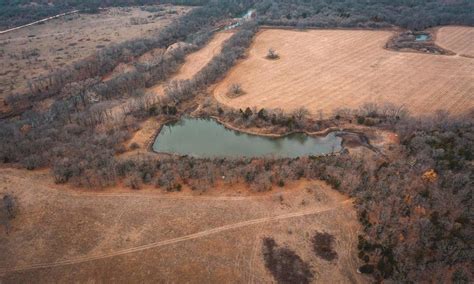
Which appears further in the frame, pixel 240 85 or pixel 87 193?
pixel 240 85

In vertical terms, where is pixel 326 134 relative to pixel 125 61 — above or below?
below

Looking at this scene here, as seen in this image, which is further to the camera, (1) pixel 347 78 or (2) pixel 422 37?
(2) pixel 422 37

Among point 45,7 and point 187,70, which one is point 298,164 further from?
point 45,7

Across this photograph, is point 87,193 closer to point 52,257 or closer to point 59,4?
point 52,257

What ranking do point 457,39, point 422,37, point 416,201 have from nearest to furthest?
point 416,201 < point 457,39 < point 422,37

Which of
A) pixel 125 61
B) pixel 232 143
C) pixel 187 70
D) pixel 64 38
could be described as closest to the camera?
pixel 232 143

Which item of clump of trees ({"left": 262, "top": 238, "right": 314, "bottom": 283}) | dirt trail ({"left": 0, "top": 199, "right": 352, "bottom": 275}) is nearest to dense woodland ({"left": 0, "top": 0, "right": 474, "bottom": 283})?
clump of trees ({"left": 262, "top": 238, "right": 314, "bottom": 283})

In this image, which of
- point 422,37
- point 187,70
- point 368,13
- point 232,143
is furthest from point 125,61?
point 422,37

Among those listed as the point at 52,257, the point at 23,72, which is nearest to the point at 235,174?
the point at 52,257
